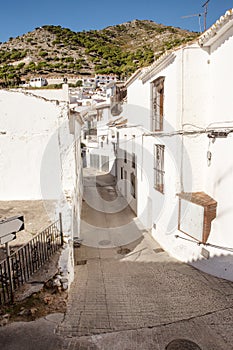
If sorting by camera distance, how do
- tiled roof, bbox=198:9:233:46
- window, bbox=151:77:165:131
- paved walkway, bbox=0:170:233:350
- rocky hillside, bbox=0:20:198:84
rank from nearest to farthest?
paved walkway, bbox=0:170:233:350
tiled roof, bbox=198:9:233:46
window, bbox=151:77:165:131
rocky hillside, bbox=0:20:198:84

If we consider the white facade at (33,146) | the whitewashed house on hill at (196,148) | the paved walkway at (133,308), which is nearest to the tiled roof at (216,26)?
the whitewashed house on hill at (196,148)

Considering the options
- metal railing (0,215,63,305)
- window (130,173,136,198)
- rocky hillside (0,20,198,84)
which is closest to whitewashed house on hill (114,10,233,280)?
window (130,173,136,198)

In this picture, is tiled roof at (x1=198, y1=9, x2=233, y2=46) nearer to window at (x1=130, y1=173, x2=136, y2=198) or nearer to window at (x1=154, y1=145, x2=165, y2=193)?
window at (x1=154, y1=145, x2=165, y2=193)

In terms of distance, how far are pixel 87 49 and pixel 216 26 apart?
85291 mm

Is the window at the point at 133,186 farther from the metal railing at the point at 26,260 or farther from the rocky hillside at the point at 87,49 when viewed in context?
the rocky hillside at the point at 87,49

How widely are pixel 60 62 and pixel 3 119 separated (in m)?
69.5

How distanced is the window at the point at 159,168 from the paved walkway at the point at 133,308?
8.80 feet

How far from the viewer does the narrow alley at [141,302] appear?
16.9 ft

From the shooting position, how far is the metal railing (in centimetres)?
501

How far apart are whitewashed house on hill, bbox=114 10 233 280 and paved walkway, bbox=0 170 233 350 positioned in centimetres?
→ 96

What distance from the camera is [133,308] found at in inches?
251

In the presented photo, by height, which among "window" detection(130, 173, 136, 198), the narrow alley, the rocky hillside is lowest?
the narrow alley

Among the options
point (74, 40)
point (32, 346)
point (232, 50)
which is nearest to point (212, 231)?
point (232, 50)

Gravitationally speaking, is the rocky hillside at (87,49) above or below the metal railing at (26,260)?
above
